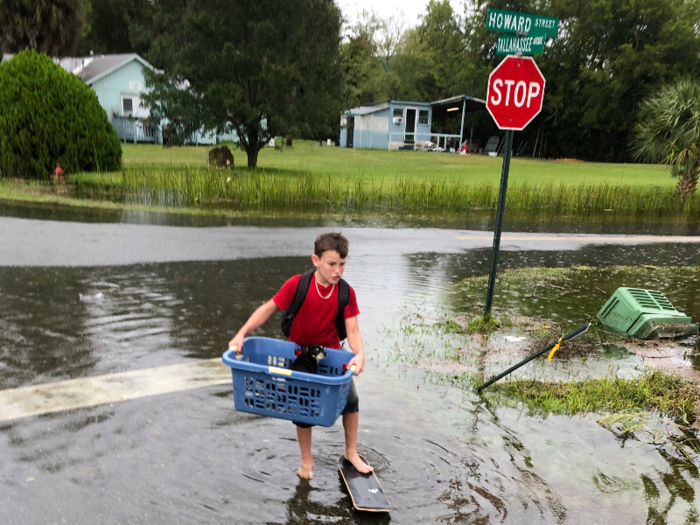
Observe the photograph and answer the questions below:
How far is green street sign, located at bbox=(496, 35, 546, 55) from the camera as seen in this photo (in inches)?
233

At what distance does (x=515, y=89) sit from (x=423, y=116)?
138 ft

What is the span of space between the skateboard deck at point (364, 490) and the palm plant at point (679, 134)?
60.1 feet

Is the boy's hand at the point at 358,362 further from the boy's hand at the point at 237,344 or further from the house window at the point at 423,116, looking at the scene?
the house window at the point at 423,116

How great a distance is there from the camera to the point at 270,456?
384 centimetres

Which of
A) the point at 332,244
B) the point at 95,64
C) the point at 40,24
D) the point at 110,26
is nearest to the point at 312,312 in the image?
the point at 332,244

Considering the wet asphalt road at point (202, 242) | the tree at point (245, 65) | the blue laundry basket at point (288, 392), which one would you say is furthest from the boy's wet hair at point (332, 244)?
the tree at point (245, 65)

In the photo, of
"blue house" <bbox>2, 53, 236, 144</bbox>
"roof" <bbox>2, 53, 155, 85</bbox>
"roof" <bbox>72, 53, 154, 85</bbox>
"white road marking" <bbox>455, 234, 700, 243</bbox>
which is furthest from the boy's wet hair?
"roof" <bbox>72, 53, 154, 85</bbox>

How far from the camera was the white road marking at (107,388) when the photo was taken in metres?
4.27

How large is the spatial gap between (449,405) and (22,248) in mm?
7434

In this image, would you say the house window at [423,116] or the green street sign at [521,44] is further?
the house window at [423,116]

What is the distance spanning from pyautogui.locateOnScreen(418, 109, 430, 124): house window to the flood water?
42.8m

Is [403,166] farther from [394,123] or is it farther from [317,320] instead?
[317,320]

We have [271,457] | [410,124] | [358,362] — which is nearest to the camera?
[358,362]

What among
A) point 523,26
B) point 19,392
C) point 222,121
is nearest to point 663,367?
point 523,26
